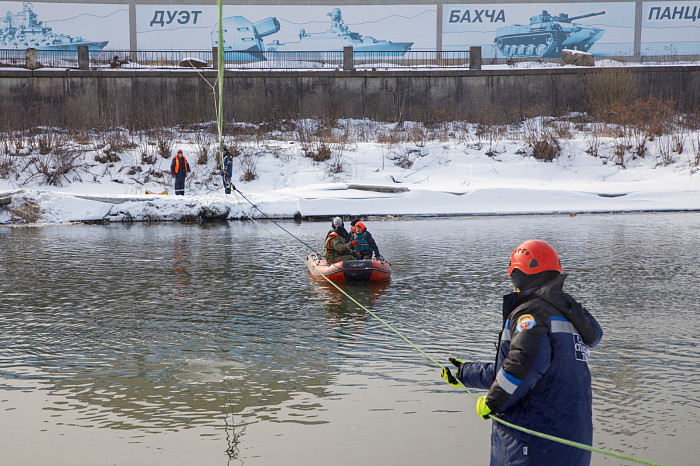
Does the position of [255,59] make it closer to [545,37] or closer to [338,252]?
[545,37]

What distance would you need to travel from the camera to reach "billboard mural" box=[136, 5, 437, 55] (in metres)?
39.0

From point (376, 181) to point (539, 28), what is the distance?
56.2 feet

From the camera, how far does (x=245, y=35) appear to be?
128 ft

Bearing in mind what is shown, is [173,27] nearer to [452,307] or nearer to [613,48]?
[613,48]

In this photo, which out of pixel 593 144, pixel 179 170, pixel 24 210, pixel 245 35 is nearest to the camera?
pixel 24 210

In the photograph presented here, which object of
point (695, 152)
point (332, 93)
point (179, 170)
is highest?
point (332, 93)

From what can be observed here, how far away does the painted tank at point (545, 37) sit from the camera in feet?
131

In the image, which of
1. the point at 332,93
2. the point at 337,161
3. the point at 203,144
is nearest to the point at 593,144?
the point at 337,161

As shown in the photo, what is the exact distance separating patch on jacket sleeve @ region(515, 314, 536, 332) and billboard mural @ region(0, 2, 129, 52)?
3891 centimetres

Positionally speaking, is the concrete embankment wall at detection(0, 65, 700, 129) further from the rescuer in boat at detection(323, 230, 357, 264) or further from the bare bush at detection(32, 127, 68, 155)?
the rescuer in boat at detection(323, 230, 357, 264)

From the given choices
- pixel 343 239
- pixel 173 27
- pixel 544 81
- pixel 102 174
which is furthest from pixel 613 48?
pixel 343 239

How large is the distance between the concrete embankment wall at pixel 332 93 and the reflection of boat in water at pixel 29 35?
3557 mm

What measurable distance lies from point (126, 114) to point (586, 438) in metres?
34.8

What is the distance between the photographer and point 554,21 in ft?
131
